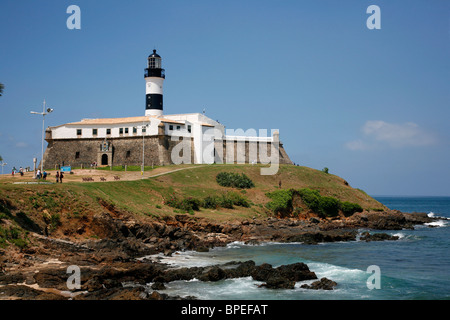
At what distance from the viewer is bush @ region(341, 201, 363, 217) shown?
180 ft

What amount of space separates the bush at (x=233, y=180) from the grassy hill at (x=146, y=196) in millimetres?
737

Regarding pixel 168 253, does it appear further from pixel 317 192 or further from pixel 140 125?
pixel 140 125

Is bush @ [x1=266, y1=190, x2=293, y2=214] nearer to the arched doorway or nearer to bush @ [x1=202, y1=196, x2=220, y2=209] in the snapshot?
bush @ [x1=202, y1=196, x2=220, y2=209]

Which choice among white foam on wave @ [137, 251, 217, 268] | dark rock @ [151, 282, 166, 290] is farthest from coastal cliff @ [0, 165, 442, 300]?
white foam on wave @ [137, 251, 217, 268]

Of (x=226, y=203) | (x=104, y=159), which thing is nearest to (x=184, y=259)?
(x=226, y=203)

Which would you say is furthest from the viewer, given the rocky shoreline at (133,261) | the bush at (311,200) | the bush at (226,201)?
the bush at (311,200)

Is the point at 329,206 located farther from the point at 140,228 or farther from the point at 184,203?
the point at 140,228

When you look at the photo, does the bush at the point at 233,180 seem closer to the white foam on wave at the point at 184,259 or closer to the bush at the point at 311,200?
the bush at the point at 311,200

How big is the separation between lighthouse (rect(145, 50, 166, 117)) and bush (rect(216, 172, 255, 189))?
17247 mm

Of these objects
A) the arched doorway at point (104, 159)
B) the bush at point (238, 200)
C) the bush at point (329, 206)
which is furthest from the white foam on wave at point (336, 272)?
the arched doorway at point (104, 159)

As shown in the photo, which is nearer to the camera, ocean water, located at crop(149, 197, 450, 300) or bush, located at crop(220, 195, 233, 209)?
ocean water, located at crop(149, 197, 450, 300)

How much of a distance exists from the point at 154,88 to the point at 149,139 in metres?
8.83

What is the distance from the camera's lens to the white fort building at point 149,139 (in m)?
62.8
